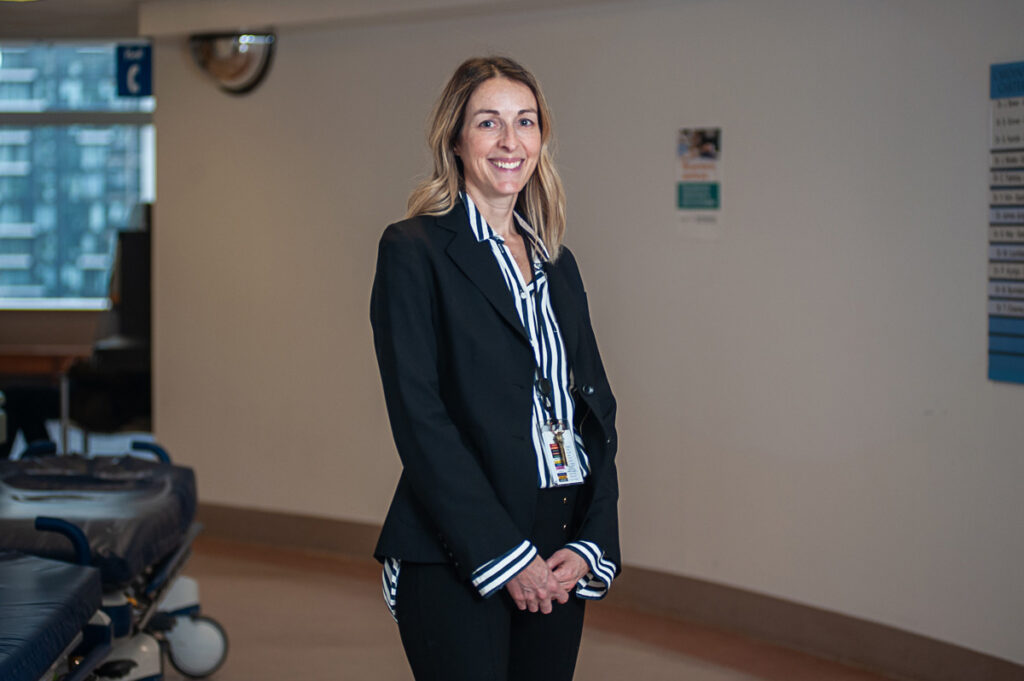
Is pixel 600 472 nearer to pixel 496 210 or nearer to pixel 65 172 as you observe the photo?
pixel 496 210

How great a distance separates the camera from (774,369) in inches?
154

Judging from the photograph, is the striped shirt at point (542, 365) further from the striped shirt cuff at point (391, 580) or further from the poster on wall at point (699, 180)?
the poster on wall at point (699, 180)

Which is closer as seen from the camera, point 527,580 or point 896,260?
point 527,580

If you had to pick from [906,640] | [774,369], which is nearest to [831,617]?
[906,640]

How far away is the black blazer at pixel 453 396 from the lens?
165 centimetres

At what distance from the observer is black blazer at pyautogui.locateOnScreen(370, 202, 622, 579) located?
5.40 feet

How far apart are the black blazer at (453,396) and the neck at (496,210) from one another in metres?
0.07

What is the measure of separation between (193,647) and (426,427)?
2180mm

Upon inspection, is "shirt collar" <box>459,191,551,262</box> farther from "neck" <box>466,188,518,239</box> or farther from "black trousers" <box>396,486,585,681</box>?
"black trousers" <box>396,486,585,681</box>

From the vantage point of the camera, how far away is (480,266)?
175 cm

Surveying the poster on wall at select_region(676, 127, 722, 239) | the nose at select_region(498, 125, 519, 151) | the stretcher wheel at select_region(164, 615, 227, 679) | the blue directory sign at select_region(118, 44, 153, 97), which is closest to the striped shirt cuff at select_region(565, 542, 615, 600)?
the nose at select_region(498, 125, 519, 151)

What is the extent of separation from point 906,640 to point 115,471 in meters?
2.53

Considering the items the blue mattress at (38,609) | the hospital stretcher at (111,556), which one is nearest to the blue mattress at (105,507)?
the hospital stretcher at (111,556)

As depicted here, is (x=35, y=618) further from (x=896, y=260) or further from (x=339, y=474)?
(x=339, y=474)
